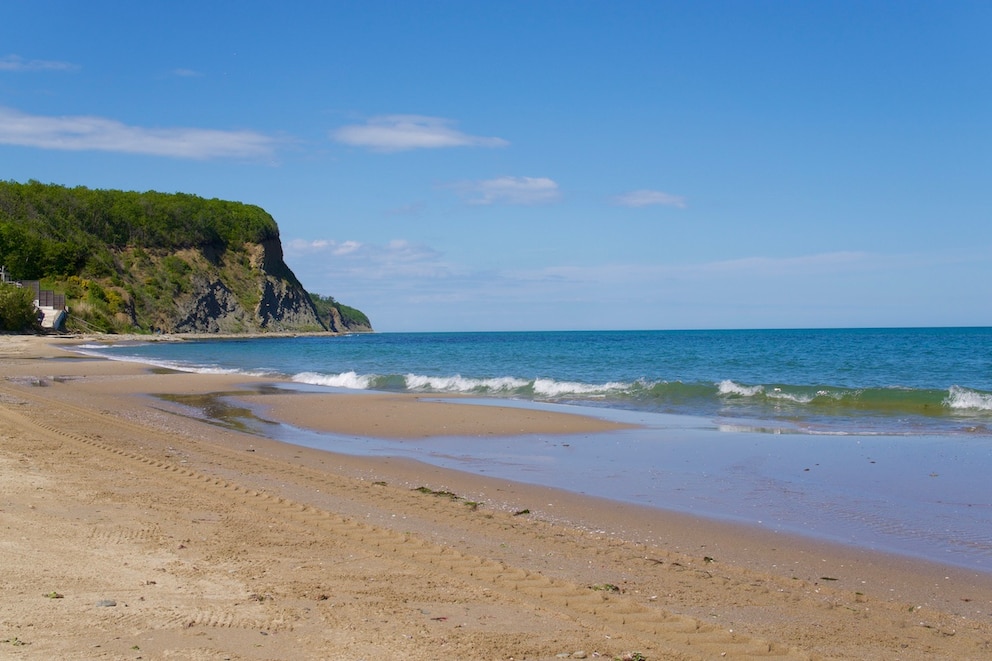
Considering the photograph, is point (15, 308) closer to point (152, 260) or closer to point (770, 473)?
point (152, 260)

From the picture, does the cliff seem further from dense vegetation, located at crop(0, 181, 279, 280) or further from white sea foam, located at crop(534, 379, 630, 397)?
white sea foam, located at crop(534, 379, 630, 397)

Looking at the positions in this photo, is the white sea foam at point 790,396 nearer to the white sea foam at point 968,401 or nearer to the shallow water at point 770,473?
the white sea foam at point 968,401

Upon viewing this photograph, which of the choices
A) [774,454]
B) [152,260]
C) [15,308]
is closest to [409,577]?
[774,454]

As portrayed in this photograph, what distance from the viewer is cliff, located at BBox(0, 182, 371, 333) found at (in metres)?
97.0

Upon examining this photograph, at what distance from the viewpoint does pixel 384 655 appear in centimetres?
430

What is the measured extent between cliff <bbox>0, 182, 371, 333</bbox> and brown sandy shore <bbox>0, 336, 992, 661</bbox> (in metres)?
86.4

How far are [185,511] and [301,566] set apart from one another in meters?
2.14

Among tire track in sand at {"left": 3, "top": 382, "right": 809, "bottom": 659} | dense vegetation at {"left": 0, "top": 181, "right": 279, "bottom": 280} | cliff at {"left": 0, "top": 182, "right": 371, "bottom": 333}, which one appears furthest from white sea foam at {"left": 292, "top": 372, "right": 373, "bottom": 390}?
dense vegetation at {"left": 0, "top": 181, "right": 279, "bottom": 280}

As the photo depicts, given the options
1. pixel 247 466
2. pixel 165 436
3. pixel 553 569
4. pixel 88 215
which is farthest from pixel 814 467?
pixel 88 215

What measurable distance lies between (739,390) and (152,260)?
358 ft

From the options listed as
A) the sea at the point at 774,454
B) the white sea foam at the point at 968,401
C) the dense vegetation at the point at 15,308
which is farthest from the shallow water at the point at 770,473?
the dense vegetation at the point at 15,308

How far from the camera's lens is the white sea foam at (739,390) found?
77.5 ft

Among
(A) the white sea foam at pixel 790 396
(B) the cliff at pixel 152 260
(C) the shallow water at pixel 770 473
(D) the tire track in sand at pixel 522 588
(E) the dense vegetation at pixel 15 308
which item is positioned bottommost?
(C) the shallow water at pixel 770 473

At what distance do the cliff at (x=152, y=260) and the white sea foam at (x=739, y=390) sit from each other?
3062 inches
